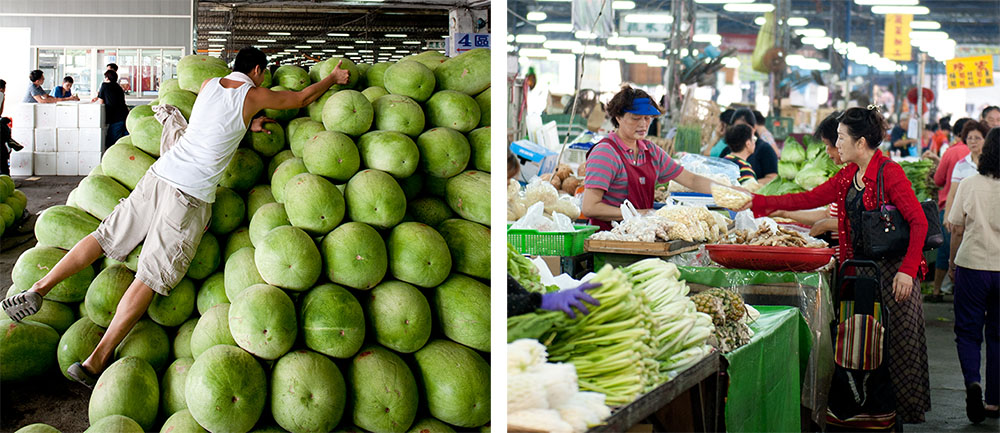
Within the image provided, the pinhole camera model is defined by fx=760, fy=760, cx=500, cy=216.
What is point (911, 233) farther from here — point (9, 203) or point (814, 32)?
point (9, 203)

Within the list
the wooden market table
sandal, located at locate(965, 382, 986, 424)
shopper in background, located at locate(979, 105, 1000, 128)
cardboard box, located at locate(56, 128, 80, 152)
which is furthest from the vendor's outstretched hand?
sandal, located at locate(965, 382, 986, 424)

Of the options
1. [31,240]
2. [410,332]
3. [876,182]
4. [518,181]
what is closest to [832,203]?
[876,182]

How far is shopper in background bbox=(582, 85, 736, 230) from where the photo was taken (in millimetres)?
2092

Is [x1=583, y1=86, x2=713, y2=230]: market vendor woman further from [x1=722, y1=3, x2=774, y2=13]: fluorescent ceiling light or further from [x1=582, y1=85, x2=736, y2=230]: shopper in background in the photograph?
[x1=722, y1=3, x2=774, y2=13]: fluorescent ceiling light

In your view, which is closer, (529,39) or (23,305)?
(529,39)

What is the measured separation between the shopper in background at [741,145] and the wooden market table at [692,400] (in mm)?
1134

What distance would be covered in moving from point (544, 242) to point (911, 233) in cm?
128

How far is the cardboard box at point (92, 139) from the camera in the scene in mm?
2736

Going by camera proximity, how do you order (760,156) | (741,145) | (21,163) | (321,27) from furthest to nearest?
(321,27) → (760,156) → (741,145) → (21,163)

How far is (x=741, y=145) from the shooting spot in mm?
3102

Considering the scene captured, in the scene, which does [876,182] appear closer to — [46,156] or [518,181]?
[518,181]

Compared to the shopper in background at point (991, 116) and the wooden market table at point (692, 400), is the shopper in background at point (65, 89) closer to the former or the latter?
the wooden market table at point (692, 400)

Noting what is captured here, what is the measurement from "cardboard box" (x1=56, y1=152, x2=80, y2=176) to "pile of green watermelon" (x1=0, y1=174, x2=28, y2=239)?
7.7 inches

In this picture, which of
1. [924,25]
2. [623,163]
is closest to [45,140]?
[623,163]
